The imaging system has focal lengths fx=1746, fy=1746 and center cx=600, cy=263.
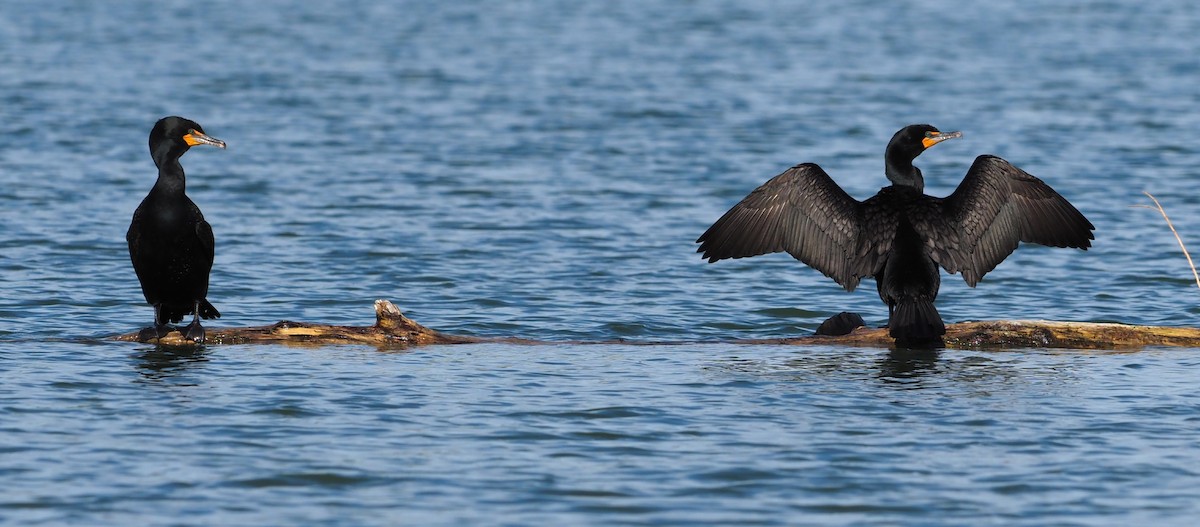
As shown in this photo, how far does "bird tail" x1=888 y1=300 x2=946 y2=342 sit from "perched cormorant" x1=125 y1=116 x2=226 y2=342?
3.97 meters

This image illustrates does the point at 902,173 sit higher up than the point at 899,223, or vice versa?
the point at 902,173

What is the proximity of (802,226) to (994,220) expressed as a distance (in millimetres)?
1151

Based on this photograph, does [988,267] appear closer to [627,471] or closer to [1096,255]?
[627,471]

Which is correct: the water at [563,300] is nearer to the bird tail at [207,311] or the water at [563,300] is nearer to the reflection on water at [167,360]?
the reflection on water at [167,360]

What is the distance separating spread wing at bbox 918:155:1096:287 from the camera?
10.3 meters

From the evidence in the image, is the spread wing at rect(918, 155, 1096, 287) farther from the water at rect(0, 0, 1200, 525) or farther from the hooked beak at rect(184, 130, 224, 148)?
A: the hooked beak at rect(184, 130, 224, 148)

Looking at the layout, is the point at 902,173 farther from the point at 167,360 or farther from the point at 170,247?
the point at 167,360

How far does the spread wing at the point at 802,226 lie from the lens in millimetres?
10477

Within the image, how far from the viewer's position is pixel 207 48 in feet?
113

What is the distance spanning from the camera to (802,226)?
10609 mm

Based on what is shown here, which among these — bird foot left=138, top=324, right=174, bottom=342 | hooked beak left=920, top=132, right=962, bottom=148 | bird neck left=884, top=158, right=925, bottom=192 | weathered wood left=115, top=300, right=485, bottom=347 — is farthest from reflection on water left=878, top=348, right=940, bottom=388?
bird foot left=138, top=324, right=174, bottom=342

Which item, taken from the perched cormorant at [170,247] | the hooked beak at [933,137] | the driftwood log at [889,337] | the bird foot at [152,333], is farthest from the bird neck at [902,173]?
the bird foot at [152,333]

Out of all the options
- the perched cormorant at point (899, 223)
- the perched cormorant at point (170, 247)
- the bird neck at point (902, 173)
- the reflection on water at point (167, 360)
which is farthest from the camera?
the bird neck at point (902, 173)

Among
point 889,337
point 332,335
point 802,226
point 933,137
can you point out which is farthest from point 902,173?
point 332,335
